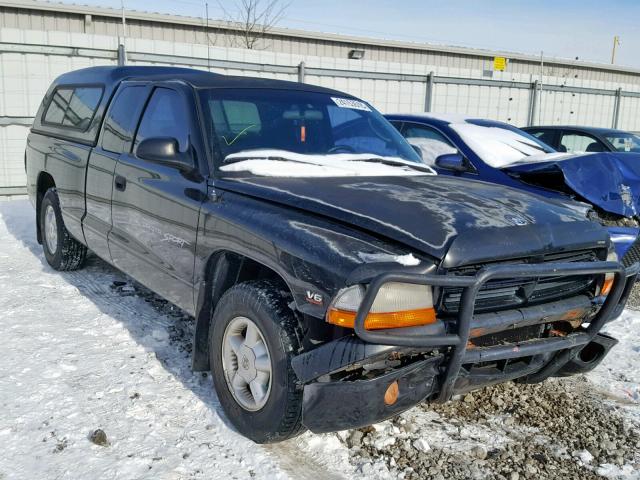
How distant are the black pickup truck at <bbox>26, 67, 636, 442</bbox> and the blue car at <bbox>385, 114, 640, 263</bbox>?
4.93ft

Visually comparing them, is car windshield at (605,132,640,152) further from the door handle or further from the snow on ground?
the door handle

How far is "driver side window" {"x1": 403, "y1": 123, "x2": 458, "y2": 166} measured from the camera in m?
6.29

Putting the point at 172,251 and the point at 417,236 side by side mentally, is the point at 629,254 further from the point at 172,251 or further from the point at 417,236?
the point at 172,251

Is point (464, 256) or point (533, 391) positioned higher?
point (464, 256)

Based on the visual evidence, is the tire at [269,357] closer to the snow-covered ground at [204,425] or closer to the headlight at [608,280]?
the snow-covered ground at [204,425]

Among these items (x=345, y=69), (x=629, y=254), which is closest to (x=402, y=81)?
(x=345, y=69)

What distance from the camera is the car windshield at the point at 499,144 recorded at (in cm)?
595

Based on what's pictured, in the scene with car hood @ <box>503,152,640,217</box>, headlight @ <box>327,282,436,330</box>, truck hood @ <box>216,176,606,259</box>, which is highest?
truck hood @ <box>216,176,606,259</box>

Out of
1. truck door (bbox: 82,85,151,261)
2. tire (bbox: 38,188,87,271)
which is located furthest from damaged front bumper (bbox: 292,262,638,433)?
tire (bbox: 38,188,87,271)

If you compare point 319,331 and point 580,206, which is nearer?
point 319,331

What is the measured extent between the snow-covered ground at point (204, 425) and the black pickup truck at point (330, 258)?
243mm

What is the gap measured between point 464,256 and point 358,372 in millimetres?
652

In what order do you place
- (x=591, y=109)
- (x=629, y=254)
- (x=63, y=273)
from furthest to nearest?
(x=591, y=109) < (x=63, y=273) < (x=629, y=254)

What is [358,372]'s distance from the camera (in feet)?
8.45
